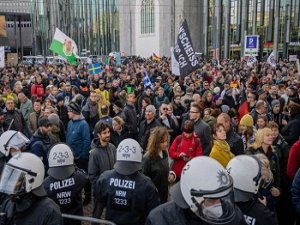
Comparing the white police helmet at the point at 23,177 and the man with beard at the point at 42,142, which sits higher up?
the white police helmet at the point at 23,177

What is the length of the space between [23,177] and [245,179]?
1456 mm

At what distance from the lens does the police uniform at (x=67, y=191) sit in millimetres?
3754

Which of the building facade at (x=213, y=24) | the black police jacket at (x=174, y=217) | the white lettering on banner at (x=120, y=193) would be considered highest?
the building facade at (x=213, y=24)

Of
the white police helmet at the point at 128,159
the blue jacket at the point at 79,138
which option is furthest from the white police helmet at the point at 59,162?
the blue jacket at the point at 79,138

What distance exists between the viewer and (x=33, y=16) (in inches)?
3627

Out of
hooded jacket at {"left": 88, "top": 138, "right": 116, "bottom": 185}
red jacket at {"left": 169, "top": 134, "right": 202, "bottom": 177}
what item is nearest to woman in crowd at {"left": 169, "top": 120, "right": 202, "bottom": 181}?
red jacket at {"left": 169, "top": 134, "right": 202, "bottom": 177}

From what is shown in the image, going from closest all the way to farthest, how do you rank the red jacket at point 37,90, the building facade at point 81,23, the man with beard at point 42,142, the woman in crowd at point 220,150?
the woman in crowd at point 220,150, the man with beard at point 42,142, the red jacket at point 37,90, the building facade at point 81,23

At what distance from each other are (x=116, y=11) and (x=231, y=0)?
24.3 meters

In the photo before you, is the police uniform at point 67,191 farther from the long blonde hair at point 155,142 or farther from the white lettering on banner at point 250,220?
the white lettering on banner at point 250,220

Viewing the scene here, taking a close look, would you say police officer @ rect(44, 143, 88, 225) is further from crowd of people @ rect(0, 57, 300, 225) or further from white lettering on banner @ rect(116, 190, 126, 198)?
white lettering on banner @ rect(116, 190, 126, 198)

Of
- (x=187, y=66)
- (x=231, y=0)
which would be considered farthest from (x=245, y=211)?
(x=231, y=0)

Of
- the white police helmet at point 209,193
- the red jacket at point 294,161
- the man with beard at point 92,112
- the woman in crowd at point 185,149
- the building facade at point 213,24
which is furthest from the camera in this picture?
the building facade at point 213,24

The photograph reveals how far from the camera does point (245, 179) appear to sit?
2615 millimetres

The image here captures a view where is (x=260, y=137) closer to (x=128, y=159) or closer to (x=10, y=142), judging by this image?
(x=128, y=159)
